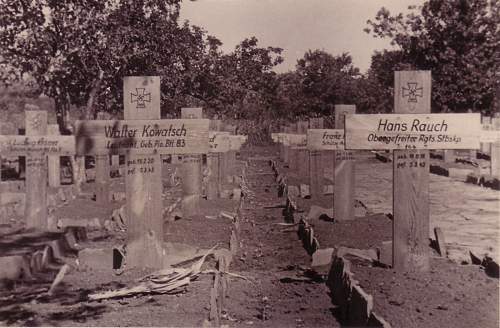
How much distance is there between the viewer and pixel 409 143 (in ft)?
23.9

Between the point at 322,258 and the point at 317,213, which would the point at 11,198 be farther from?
the point at 322,258

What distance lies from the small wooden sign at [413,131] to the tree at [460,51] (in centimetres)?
3290

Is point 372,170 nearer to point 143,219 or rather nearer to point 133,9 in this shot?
point 133,9

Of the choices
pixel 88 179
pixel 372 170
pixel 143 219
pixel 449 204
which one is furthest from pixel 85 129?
pixel 372 170

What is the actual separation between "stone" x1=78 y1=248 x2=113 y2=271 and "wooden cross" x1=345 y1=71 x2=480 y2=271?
9.45 feet

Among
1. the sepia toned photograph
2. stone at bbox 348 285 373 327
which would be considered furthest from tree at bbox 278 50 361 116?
stone at bbox 348 285 373 327

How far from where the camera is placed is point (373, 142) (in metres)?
7.32

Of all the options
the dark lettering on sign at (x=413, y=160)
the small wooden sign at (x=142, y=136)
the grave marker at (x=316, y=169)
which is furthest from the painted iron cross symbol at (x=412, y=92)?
the grave marker at (x=316, y=169)

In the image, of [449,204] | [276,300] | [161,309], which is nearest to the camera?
[161,309]

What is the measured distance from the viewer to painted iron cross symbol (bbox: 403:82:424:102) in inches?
291

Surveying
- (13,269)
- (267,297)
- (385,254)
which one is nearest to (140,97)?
(13,269)

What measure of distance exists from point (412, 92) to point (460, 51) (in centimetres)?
3538

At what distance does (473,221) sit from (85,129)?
8.09 m

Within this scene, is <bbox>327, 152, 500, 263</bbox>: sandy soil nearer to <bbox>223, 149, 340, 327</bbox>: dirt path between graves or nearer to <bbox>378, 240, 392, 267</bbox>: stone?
<bbox>378, 240, 392, 267</bbox>: stone
